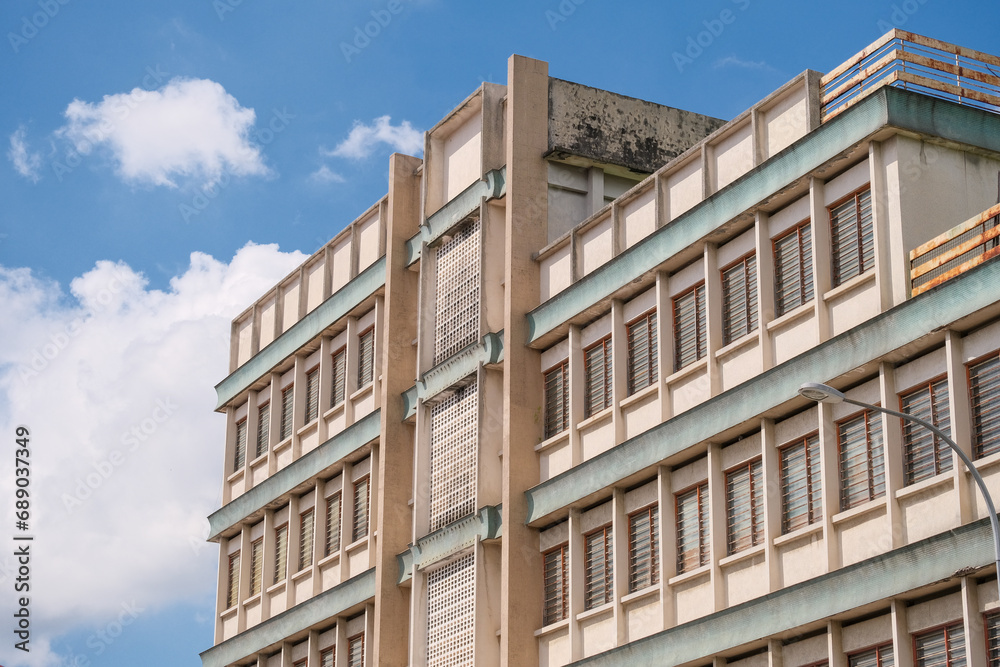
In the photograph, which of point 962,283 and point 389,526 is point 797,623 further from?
point 389,526

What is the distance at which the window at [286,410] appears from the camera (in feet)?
148

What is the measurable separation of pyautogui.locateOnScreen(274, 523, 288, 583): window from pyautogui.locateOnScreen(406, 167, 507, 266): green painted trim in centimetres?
874

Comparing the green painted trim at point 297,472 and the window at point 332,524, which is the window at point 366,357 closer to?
the green painted trim at point 297,472

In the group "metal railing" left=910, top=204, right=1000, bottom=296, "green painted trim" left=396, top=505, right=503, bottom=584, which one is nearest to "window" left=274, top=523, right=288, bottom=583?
"green painted trim" left=396, top=505, right=503, bottom=584

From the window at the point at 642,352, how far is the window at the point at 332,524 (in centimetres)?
1200

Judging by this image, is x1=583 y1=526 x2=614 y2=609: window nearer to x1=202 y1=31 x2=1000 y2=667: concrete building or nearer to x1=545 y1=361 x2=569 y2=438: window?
x1=202 y1=31 x2=1000 y2=667: concrete building

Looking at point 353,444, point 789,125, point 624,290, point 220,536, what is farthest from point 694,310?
point 220,536

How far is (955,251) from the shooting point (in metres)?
24.5

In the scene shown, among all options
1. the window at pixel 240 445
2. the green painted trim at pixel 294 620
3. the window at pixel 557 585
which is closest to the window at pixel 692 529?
the window at pixel 557 585

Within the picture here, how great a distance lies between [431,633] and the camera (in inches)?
1425

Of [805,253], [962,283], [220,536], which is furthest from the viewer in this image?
[220,536]

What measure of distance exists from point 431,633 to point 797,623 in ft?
39.0

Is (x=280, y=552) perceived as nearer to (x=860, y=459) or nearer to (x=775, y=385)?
(x=775, y=385)

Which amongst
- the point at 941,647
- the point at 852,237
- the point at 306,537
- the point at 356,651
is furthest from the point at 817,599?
the point at 306,537
